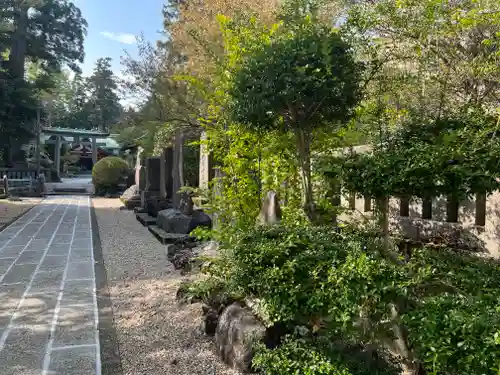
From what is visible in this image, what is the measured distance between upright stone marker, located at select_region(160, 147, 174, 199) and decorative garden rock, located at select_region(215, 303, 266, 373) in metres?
10.3

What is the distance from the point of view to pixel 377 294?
181 centimetres

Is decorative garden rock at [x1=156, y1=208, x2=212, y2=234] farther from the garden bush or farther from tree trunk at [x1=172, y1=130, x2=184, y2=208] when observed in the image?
the garden bush

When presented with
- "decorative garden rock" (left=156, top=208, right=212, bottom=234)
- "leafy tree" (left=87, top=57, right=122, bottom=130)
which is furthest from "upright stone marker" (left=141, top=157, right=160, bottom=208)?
"leafy tree" (left=87, top=57, right=122, bottom=130)

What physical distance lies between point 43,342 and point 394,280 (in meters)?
2.75

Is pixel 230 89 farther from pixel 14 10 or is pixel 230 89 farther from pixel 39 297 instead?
pixel 14 10

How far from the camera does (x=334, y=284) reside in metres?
1.96

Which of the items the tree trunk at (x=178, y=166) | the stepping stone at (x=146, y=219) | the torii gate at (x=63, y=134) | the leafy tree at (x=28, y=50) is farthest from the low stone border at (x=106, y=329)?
the torii gate at (x=63, y=134)

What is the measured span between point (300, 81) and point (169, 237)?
5.75 m

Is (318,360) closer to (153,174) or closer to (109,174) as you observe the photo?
(153,174)

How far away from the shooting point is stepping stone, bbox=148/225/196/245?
7.23m

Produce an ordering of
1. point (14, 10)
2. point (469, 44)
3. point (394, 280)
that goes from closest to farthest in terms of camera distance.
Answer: point (394, 280), point (469, 44), point (14, 10)

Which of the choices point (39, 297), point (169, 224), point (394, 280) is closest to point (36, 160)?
→ point (169, 224)

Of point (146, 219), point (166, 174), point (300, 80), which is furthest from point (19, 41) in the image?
point (300, 80)

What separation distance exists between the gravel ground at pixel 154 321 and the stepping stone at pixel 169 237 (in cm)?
42
